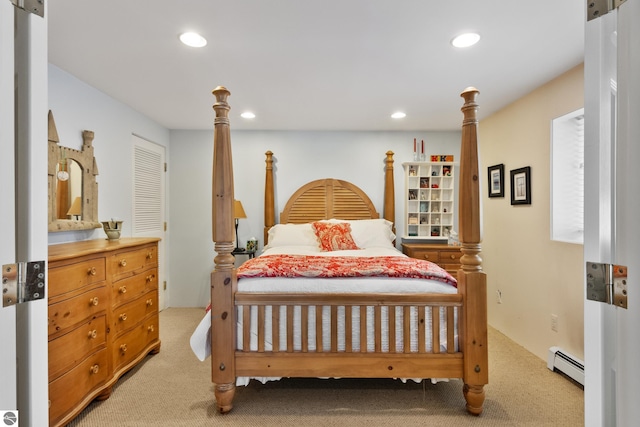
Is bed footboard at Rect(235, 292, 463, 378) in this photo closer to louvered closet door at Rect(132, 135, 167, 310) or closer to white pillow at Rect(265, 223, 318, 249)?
white pillow at Rect(265, 223, 318, 249)

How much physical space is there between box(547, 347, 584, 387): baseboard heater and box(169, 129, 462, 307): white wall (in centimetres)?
207

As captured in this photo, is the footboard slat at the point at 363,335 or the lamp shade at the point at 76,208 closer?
the footboard slat at the point at 363,335

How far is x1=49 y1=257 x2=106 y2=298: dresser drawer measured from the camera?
1.66 metres

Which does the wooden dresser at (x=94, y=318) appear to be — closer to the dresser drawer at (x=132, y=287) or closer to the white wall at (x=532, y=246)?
the dresser drawer at (x=132, y=287)

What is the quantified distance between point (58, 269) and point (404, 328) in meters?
2.02

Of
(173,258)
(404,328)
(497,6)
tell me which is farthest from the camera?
(173,258)

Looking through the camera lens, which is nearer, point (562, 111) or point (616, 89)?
point (616, 89)

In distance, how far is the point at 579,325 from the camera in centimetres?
226

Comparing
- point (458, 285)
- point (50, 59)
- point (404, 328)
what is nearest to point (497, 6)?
point (458, 285)

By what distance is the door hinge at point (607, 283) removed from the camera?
2.48ft

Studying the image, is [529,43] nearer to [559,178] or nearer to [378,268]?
[559,178]

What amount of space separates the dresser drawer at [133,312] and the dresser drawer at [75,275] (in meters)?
0.35

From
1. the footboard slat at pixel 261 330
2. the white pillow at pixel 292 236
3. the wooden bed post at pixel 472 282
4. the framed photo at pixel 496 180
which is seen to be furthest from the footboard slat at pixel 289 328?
the framed photo at pixel 496 180

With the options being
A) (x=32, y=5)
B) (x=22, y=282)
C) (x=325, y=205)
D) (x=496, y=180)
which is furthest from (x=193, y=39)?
(x=496, y=180)
